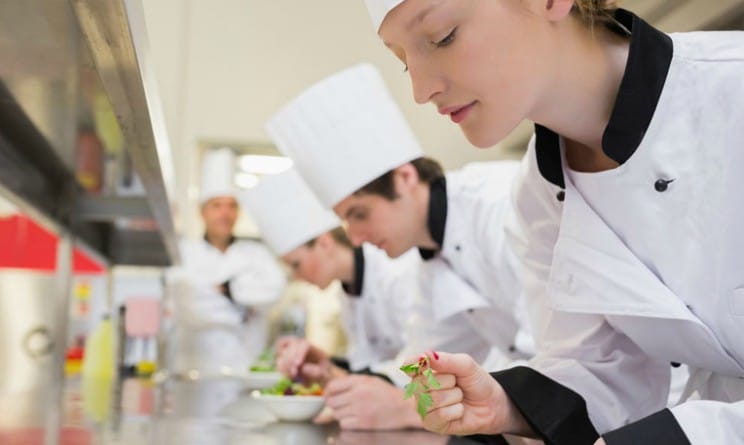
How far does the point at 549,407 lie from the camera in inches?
37.9

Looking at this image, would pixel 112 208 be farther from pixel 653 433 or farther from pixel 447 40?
pixel 653 433

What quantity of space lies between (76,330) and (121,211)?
3.53ft

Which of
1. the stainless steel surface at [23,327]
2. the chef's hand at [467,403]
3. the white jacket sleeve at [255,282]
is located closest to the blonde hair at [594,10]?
the chef's hand at [467,403]

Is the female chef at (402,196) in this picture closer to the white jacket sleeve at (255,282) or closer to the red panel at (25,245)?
the red panel at (25,245)

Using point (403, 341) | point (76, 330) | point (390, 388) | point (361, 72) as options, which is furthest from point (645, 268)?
point (76, 330)

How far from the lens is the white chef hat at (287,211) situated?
2.79 meters

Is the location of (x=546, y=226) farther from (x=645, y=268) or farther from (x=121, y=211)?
(x=121, y=211)

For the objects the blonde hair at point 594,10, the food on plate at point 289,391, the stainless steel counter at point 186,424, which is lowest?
the stainless steel counter at point 186,424

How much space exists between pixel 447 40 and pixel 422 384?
0.35 m

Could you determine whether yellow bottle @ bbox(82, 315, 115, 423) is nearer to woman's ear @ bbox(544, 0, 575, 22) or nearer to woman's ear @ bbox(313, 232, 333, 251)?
woman's ear @ bbox(313, 232, 333, 251)

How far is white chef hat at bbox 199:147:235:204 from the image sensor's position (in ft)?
12.6

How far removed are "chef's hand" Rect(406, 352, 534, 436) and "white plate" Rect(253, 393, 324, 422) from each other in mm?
584

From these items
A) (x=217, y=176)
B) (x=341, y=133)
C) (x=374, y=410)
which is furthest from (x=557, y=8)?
(x=217, y=176)

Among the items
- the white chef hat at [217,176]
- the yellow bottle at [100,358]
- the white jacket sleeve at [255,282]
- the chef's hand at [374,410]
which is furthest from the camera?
the white chef hat at [217,176]
